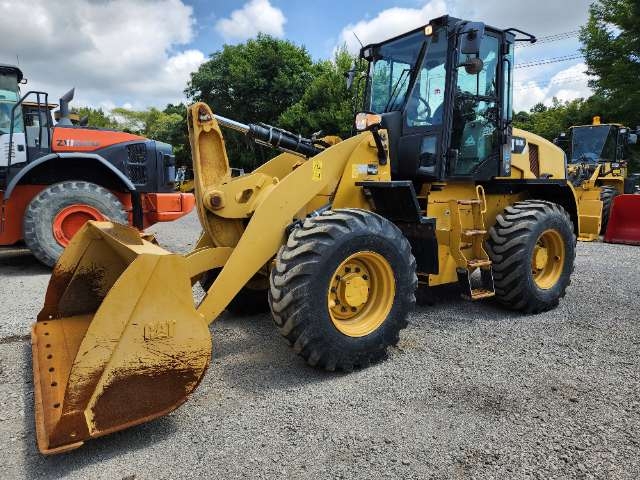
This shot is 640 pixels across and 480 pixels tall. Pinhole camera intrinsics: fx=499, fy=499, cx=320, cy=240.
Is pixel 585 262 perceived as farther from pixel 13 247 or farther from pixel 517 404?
pixel 13 247

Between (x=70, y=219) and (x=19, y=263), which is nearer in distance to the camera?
(x=70, y=219)

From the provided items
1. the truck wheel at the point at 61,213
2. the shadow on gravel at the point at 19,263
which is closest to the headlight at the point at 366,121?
the truck wheel at the point at 61,213

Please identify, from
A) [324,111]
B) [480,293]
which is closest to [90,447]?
[480,293]

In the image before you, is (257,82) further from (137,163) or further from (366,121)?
(366,121)

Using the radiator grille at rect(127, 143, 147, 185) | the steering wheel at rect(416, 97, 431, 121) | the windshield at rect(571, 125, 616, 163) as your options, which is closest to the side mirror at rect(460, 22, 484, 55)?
the steering wheel at rect(416, 97, 431, 121)

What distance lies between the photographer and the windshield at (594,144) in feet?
42.1

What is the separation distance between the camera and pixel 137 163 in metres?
7.90

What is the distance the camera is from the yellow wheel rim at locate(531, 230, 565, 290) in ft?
17.3

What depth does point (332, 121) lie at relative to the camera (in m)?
20.9

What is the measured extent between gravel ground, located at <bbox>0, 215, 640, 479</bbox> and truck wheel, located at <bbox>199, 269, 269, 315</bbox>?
176 mm

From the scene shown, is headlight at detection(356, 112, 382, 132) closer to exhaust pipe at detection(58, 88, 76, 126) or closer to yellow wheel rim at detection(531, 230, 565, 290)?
yellow wheel rim at detection(531, 230, 565, 290)

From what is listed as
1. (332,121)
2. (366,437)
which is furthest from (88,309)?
(332,121)

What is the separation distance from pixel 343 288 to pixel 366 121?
161 centimetres

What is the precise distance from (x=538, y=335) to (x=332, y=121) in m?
17.5
